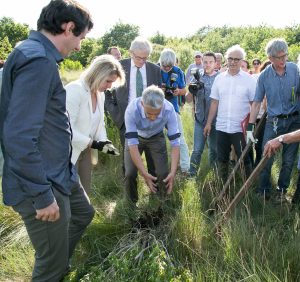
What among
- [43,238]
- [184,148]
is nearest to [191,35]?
[184,148]

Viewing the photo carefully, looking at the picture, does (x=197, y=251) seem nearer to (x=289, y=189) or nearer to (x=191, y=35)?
(x=289, y=189)

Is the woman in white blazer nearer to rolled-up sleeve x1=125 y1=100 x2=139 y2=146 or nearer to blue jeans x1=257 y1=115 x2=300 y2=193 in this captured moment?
rolled-up sleeve x1=125 y1=100 x2=139 y2=146

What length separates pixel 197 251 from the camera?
293cm

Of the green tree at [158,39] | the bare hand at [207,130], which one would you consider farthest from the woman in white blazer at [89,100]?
the green tree at [158,39]

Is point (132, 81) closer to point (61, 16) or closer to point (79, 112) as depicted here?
point (79, 112)

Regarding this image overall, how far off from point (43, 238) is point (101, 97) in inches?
61.6

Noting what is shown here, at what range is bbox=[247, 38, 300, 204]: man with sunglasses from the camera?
4.23 metres

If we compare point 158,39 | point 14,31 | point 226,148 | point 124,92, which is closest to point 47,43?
point 124,92

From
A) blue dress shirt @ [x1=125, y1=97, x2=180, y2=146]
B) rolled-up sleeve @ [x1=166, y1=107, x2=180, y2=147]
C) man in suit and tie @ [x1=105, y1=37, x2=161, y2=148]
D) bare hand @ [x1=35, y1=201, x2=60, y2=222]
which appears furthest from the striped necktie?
bare hand @ [x1=35, y1=201, x2=60, y2=222]

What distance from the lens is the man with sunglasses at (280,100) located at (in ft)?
13.9

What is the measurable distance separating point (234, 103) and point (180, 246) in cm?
221

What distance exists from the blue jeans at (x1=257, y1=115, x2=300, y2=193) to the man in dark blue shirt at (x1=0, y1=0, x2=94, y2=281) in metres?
2.75

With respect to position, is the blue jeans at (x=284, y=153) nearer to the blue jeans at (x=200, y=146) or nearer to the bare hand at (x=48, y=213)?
the blue jeans at (x=200, y=146)

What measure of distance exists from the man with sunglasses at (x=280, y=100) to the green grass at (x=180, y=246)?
25.1 inches
